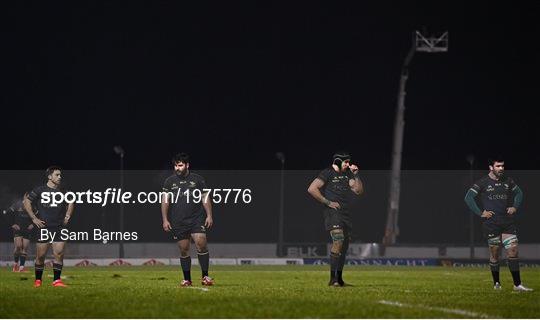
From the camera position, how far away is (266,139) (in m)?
88.3

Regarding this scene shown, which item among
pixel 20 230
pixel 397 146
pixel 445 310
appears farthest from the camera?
pixel 397 146

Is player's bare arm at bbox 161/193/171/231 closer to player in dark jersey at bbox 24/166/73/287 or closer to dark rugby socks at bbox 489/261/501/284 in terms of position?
player in dark jersey at bbox 24/166/73/287

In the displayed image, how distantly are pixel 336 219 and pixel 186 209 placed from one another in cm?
281

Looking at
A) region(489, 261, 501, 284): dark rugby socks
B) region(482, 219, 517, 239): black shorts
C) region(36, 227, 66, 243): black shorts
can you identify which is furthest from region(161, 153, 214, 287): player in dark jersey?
region(489, 261, 501, 284): dark rugby socks

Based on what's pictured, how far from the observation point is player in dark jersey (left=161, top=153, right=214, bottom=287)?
2067 cm

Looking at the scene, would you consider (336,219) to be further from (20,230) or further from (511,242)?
(20,230)

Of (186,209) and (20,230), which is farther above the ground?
(186,209)

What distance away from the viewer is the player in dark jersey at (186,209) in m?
20.7

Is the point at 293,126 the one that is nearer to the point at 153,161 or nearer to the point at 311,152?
the point at 311,152

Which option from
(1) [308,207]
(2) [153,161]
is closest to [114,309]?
(1) [308,207]

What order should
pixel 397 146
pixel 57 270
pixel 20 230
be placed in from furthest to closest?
pixel 397 146, pixel 20 230, pixel 57 270

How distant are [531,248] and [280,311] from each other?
1594 inches

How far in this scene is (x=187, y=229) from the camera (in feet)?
68.7

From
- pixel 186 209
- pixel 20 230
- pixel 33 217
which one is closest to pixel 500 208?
pixel 186 209
